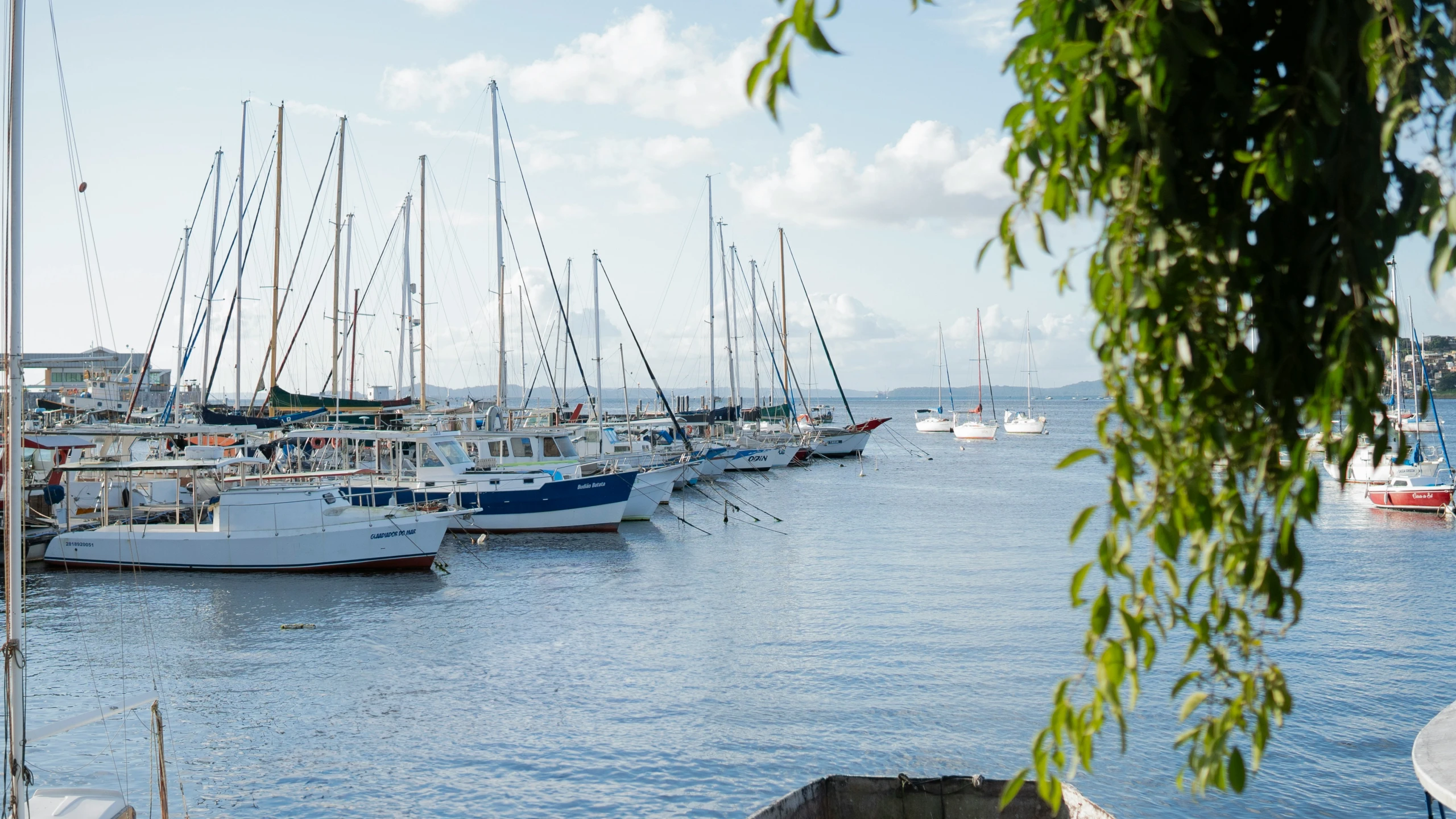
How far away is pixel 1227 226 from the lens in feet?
6.70

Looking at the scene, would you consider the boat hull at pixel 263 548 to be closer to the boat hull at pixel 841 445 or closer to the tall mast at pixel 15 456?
the tall mast at pixel 15 456

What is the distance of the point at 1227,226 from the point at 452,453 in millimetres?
38793

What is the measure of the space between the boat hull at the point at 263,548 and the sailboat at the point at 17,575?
18179 mm

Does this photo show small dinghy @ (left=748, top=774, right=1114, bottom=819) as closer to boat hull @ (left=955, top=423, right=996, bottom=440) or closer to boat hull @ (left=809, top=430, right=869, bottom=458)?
boat hull @ (left=809, top=430, right=869, bottom=458)

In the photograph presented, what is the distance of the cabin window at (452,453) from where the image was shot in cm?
3906

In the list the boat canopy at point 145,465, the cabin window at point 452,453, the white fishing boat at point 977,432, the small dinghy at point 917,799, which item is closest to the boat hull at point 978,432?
the white fishing boat at point 977,432

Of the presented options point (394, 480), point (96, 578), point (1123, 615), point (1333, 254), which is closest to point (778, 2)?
point (1333, 254)

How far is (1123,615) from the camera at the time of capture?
2320 millimetres

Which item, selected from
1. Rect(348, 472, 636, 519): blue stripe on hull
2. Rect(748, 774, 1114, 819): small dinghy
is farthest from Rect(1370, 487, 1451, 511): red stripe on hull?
Rect(748, 774, 1114, 819): small dinghy

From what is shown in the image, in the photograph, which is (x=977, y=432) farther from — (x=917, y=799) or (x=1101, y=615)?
(x=1101, y=615)

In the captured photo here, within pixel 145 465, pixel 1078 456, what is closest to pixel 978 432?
pixel 145 465

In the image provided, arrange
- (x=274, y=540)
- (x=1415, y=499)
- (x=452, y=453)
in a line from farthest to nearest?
1. (x=1415, y=499)
2. (x=452, y=453)
3. (x=274, y=540)

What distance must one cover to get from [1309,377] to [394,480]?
36.4 meters

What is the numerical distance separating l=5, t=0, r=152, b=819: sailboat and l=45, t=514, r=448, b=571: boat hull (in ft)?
59.6
